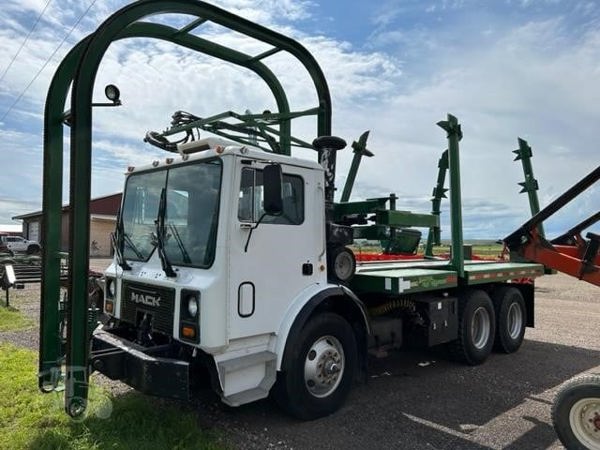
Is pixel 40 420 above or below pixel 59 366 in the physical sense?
below

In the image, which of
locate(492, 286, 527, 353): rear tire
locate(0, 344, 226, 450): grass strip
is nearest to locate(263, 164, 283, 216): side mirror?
locate(0, 344, 226, 450): grass strip

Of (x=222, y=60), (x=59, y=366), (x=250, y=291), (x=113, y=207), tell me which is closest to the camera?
(x=250, y=291)

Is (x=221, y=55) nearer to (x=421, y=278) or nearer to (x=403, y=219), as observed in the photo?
(x=403, y=219)

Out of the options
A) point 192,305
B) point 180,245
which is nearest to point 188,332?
point 192,305

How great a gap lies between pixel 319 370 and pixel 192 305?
1.44 metres

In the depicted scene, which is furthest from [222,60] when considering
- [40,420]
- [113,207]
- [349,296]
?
[113,207]

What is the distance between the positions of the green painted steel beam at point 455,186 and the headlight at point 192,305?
3.93m

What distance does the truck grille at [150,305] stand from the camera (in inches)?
170

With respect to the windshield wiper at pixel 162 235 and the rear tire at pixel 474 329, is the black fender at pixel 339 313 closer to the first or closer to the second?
the windshield wiper at pixel 162 235

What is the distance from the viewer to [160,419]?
4434mm

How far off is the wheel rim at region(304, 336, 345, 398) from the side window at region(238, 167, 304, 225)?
1.20 metres

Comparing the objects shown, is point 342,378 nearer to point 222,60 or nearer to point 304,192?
point 304,192

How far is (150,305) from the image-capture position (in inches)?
179

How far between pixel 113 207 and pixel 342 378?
127ft
